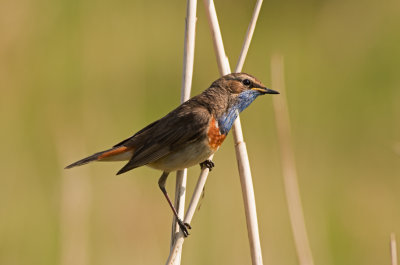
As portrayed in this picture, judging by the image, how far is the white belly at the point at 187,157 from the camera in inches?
179

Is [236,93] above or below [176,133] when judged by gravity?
above

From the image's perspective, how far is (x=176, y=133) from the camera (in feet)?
15.3

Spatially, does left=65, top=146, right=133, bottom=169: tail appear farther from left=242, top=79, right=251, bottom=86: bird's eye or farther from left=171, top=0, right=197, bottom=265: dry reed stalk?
left=242, top=79, right=251, bottom=86: bird's eye

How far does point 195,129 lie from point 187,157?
197 millimetres

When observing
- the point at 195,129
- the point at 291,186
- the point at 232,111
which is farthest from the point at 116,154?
the point at 291,186

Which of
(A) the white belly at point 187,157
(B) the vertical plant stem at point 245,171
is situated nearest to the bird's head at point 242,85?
(B) the vertical plant stem at point 245,171

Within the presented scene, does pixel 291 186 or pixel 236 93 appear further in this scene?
pixel 236 93

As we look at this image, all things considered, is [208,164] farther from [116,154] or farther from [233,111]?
[116,154]

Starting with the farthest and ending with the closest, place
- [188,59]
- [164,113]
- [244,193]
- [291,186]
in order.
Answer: [164,113] < [291,186] < [188,59] < [244,193]

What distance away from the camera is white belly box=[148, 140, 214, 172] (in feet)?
14.9

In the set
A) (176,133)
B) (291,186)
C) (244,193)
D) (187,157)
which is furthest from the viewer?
(176,133)

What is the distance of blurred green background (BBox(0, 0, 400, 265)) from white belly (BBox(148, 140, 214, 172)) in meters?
0.94

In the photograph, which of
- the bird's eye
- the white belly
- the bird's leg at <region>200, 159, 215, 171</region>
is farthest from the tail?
the bird's eye

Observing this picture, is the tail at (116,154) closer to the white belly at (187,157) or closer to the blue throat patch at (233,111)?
the white belly at (187,157)
